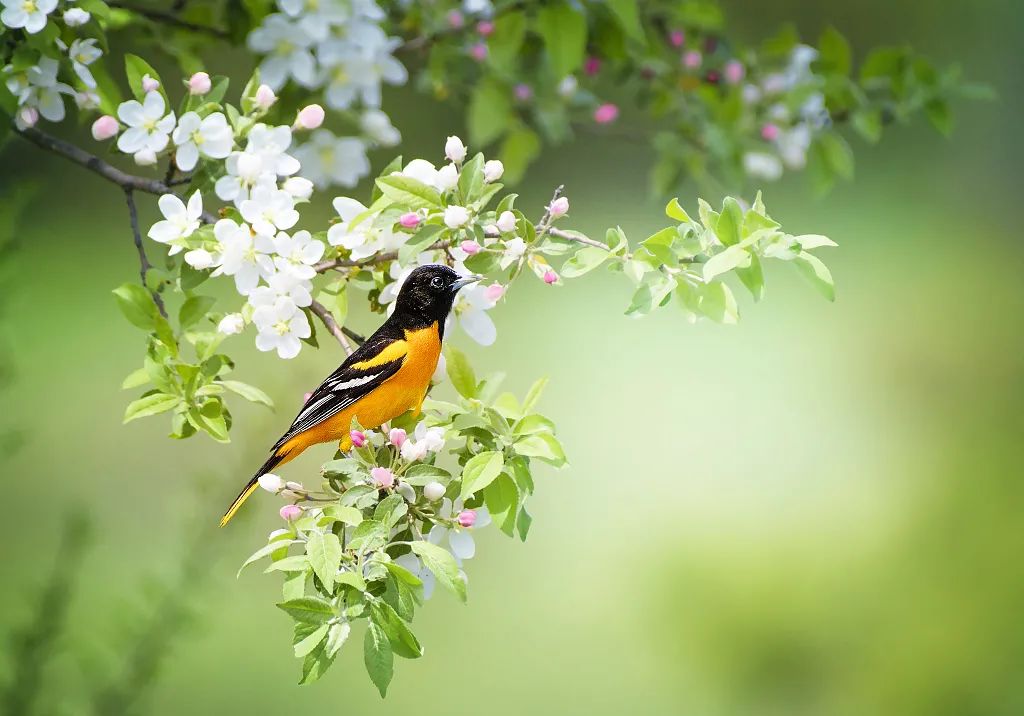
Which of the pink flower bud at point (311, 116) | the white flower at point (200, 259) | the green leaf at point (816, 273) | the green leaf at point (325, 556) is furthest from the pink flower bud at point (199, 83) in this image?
the green leaf at point (816, 273)

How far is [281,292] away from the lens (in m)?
1.07

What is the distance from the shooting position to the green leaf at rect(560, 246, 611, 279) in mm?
1024

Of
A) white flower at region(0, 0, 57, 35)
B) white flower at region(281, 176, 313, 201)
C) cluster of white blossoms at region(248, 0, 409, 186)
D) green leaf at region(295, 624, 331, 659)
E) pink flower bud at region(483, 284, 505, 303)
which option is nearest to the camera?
green leaf at region(295, 624, 331, 659)

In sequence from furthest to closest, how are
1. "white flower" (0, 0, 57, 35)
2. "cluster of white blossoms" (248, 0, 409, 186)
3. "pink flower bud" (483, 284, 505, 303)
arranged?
"cluster of white blossoms" (248, 0, 409, 186), "white flower" (0, 0, 57, 35), "pink flower bud" (483, 284, 505, 303)

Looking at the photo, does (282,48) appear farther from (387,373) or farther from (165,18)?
(387,373)

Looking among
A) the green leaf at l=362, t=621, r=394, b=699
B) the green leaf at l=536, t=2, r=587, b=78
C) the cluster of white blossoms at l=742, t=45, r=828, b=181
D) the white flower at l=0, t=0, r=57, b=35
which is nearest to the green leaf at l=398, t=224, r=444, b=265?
the green leaf at l=362, t=621, r=394, b=699

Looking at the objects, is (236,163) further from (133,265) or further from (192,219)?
(133,265)

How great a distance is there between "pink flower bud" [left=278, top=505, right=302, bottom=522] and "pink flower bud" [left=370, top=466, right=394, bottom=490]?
0.24 feet

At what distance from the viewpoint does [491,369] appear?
3225 millimetres

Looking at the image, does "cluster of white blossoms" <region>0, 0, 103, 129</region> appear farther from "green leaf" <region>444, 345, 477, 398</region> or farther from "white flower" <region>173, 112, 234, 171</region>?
"green leaf" <region>444, 345, 477, 398</region>

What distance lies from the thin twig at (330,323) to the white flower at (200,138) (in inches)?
7.7

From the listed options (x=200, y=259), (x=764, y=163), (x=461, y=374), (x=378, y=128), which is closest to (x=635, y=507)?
(x=764, y=163)

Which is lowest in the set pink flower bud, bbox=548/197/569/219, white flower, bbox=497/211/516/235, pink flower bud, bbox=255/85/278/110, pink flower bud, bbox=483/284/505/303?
pink flower bud, bbox=483/284/505/303

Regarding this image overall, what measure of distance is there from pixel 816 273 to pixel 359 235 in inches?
16.9
